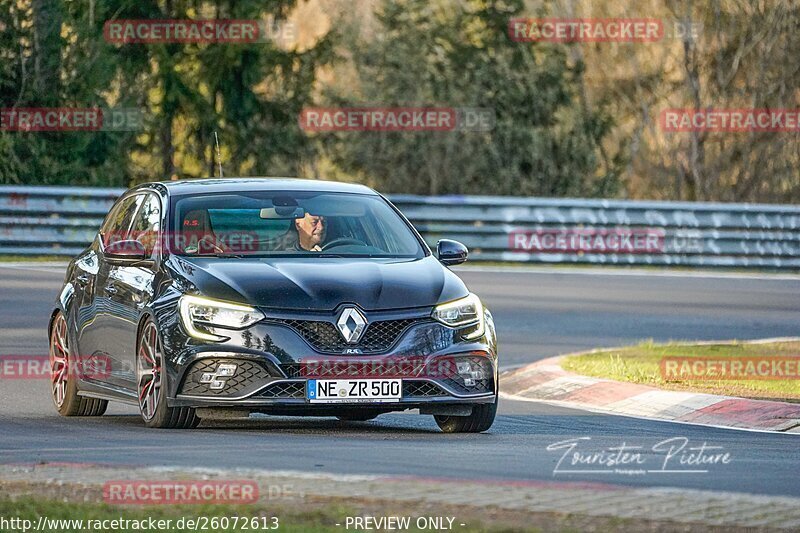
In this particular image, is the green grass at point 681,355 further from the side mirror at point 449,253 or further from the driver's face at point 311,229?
the driver's face at point 311,229

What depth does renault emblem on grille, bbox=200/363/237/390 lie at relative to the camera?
1155 cm

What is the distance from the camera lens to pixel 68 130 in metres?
31.9

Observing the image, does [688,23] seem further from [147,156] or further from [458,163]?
[147,156]

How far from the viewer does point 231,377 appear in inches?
455

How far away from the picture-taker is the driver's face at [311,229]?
41.7ft

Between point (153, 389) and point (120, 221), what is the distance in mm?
2199

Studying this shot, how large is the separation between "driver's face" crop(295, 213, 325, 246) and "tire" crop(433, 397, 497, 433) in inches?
56.6

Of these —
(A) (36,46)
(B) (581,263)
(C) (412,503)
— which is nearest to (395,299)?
(C) (412,503)

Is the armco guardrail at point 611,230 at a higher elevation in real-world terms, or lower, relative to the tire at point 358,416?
lower

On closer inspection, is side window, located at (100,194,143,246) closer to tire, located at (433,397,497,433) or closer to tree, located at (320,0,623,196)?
tire, located at (433,397,497,433)

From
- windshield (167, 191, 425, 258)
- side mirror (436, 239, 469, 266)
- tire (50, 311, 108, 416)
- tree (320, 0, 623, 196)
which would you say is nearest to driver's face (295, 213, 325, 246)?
windshield (167, 191, 425, 258)

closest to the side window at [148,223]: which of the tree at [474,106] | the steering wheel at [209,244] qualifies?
the steering wheel at [209,244]

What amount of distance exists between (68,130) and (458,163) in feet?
31.0

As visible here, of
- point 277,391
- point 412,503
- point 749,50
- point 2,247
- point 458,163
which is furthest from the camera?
point 749,50
